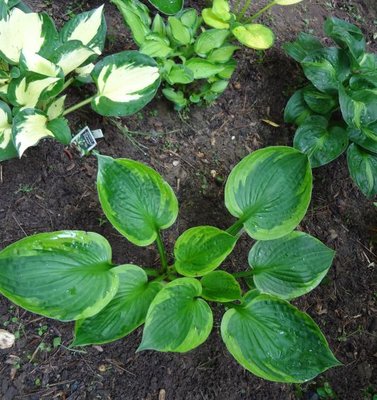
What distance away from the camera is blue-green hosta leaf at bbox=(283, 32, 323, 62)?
1778mm

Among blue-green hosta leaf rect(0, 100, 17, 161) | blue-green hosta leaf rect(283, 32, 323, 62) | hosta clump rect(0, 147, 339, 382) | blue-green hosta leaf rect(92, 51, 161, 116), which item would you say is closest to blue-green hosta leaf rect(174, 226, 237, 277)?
hosta clump rect(0, 147, 339, 382)

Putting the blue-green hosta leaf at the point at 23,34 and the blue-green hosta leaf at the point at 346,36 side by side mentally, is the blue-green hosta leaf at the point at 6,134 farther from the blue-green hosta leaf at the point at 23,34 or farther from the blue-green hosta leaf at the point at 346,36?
the blue-green hosta leaf at the point at 346,36

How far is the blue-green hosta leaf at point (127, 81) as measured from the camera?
1374 mm

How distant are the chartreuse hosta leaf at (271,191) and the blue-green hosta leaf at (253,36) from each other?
1.56 feet

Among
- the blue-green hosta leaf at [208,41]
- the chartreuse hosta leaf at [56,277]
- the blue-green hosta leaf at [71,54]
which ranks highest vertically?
the blue-green hosta leaf at [71,54]

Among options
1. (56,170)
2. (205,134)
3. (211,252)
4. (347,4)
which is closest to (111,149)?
(56,170)

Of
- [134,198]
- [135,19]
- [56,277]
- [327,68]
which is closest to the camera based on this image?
[56,277]

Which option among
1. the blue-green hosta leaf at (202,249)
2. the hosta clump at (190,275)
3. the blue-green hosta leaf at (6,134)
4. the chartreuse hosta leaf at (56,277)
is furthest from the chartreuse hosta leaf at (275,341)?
the blue-green hosta leaf at (6,134)

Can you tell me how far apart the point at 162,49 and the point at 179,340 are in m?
0.95

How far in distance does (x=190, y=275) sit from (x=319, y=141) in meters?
0.79

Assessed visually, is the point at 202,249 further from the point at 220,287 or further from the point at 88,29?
the point at 88,29

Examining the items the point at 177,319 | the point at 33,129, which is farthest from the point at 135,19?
the point at 177,319

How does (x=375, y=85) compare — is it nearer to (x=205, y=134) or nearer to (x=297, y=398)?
(x=205, y=134)

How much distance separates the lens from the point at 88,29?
4.64 feet
